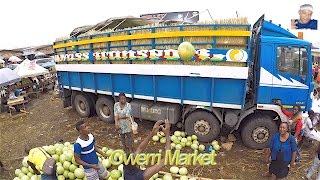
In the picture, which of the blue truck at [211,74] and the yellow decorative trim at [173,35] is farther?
the blue truck at [211,74]

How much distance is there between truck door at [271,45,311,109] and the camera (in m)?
6.11

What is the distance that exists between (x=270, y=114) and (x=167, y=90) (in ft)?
9.35

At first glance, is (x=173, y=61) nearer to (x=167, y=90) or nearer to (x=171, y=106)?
(x=167, y=90)

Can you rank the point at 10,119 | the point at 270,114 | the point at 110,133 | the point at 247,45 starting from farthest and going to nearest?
the point at 10,119 < the point at 110,133 < the point at 270,114 < the point at 247,45

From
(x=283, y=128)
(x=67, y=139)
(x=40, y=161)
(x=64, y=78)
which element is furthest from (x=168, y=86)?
(x=64, y=78)

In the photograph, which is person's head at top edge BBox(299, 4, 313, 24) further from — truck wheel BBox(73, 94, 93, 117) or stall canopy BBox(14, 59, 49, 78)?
stall canopy BBox(14, 59, 49, 78)

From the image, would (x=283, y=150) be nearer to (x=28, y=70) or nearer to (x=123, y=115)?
(x=123, y=115)

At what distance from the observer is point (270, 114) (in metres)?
6.71

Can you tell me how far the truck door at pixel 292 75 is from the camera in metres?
6.11

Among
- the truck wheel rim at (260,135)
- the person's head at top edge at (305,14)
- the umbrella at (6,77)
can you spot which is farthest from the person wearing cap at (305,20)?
the umbrella at (6,77)

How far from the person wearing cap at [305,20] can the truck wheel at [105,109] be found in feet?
20.8

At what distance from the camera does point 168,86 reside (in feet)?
23.6

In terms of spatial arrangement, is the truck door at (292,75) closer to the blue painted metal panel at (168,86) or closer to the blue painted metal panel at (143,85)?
the blue painted metal panel at (168,86)

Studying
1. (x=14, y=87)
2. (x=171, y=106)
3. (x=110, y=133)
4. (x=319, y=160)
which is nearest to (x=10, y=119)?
(x=14, y=87)
